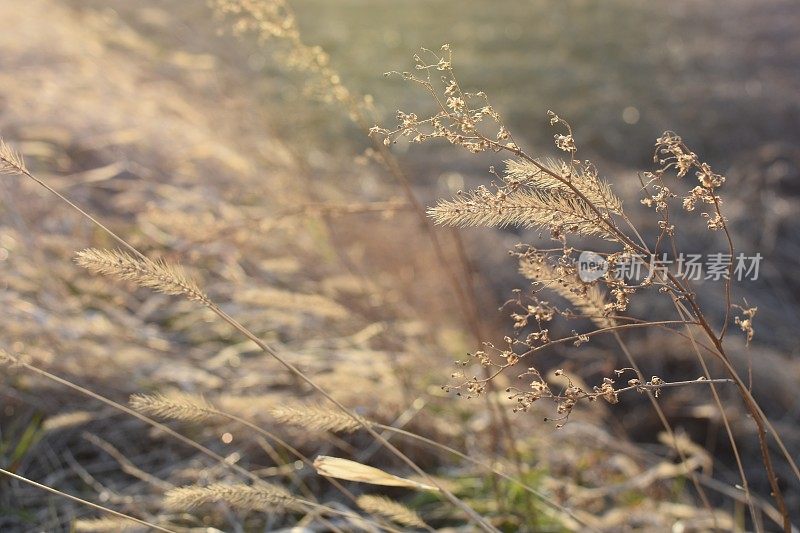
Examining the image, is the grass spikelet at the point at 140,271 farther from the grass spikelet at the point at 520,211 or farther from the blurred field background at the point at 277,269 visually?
the blurred field background at the point at 277,269

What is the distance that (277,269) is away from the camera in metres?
3.14

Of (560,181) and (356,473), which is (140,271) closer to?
(356,473)

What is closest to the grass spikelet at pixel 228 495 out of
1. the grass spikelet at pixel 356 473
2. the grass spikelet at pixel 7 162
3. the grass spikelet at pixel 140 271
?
the grass spikelet at pixel 356 473

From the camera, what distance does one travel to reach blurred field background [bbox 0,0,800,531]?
8.27 feet

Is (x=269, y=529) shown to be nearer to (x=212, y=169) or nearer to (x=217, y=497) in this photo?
(x=217, y=497)

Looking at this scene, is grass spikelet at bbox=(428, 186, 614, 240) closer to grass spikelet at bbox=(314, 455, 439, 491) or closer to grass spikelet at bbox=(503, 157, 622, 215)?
grass spikelet at bbox=(503, 157, 622, 215)

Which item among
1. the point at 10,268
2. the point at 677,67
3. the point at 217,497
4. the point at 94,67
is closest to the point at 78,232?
the point at 10,268

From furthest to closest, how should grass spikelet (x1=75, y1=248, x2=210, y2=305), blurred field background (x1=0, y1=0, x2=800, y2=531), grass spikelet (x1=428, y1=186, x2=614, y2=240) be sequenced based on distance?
1. blurred field background (x1=0, y1=0, x2=800, y2=531)
2. grass spikelet (x1=75, y1=248, x2=210, y2=305)
3. grass spikelet (x1=428, y1=186, x2=614, y2=240)

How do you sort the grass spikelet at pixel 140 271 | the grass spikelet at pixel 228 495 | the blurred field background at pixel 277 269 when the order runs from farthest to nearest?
the blurred field background at pixel 277 269 < the grass spikelet at pixel 228 495 < the grass spikelet at pixel 140 271

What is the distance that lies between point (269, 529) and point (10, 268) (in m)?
1.43

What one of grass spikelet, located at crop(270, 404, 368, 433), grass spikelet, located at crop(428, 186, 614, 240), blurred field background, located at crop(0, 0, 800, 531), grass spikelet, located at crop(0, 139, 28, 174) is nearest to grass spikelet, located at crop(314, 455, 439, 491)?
grass spikelet, located at crop(270, 404, 368, 433)

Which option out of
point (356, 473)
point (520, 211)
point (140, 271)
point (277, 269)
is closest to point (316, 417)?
point (356, 473)

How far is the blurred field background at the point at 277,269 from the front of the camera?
2520 mm

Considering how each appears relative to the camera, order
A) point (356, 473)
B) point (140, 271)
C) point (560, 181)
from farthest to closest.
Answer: point (356, 473)
point (140, 271)
point (560, 181)
